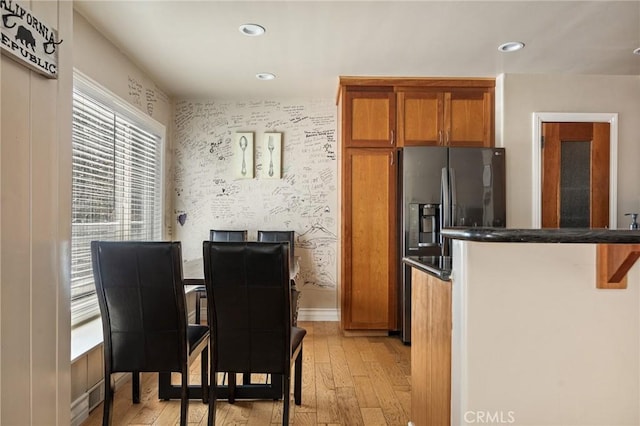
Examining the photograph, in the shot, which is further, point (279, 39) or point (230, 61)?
point (230, 61)

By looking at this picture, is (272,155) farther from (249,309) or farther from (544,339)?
(544,339)

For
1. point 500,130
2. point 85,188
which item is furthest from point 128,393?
point 500,130

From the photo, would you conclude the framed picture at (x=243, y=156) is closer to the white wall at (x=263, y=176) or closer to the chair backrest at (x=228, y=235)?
the white wall at (x=263, y=176)

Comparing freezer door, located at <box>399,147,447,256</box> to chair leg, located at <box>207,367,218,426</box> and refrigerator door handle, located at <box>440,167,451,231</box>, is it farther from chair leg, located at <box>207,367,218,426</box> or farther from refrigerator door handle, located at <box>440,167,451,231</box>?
chair leg, located at <box>207,367,218,426</box>

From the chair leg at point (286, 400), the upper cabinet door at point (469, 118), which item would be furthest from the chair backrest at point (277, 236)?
the chair leg at point (286, 400)

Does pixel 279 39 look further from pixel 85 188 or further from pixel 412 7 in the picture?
pixel 85 188

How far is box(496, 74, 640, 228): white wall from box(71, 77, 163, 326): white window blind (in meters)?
3.22

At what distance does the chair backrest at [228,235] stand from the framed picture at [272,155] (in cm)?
70

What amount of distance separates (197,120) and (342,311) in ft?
8.18

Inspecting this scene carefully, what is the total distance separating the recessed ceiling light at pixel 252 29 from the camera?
2680 millimetres

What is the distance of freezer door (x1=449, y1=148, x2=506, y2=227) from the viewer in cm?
350

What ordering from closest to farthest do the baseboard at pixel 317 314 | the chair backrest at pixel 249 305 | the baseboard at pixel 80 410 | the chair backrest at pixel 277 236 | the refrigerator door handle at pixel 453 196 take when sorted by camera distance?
the chair backrest at pixel 249 305 → the baseboard at pixel 80 410 → the refrigerator door handle at pixel 453 196 → the chair backrest at pixel 277 236 → the baseboard at pixel 317 314

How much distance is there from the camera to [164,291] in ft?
6.38

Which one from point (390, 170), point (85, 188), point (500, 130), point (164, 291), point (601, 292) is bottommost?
point (164, 291)
